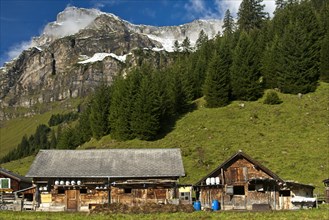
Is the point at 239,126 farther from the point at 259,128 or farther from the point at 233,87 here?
the point at 233,87

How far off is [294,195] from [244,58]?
5170 cm

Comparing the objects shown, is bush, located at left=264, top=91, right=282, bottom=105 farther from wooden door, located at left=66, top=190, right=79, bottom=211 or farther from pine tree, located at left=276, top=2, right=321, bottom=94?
wooden door, located at left=66, top=190, right=79, bottom=211

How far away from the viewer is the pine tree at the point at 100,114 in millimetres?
92438

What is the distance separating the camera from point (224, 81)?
88.5 metres

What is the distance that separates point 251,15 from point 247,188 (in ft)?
293

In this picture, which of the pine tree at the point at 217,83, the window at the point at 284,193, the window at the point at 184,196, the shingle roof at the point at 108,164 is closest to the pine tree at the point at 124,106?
the pine tree at the point at 217,83

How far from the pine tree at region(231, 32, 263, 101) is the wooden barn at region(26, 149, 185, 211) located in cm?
4224

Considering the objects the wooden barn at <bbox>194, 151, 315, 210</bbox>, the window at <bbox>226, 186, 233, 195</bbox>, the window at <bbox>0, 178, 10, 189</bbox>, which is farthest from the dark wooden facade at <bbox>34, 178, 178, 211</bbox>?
the window at <bbox>0, 178, 10, 189</bbox>

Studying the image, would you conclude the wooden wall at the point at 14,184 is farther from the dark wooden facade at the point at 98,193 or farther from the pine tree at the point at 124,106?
the pine tree at the point at 124,106

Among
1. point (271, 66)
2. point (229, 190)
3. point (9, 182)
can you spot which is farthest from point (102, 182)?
point (271, 66)

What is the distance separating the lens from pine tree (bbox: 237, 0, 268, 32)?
4815 inches

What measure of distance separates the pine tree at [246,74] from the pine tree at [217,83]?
178 centimetres

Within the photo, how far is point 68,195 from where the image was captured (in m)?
46.8

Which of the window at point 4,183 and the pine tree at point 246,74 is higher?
the pine tree at point 246,74
